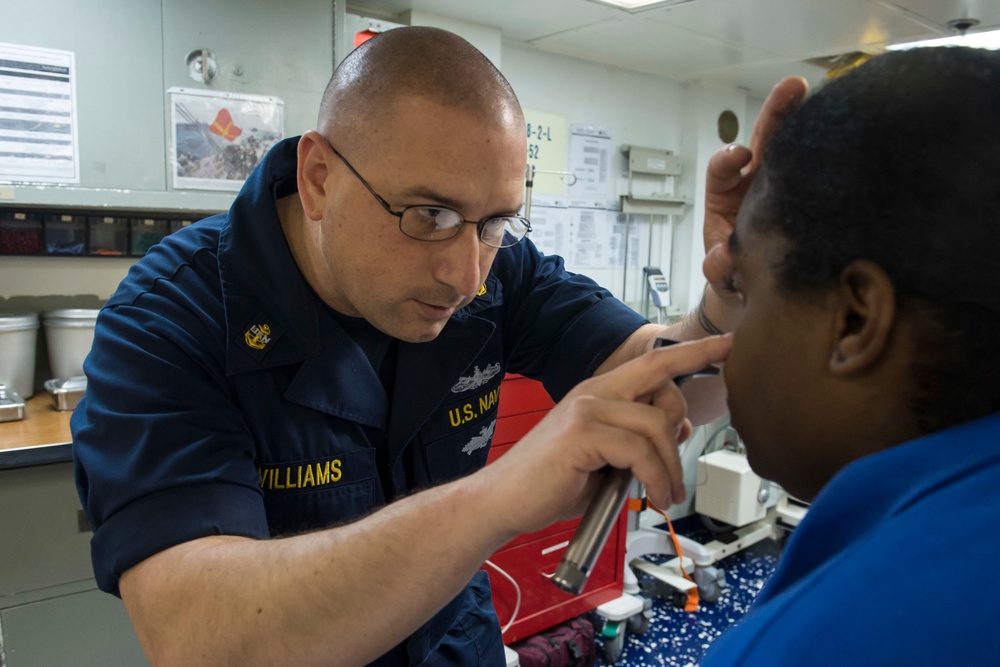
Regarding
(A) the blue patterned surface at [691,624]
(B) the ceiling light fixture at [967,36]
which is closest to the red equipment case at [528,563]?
(A) the blue patterned surface at [691,624]

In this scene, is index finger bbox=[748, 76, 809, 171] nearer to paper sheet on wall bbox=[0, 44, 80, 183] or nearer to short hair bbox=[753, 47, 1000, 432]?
short hair bbox=[753, 47, 1000, 432]

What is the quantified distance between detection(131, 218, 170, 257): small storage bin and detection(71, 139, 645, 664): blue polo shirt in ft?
4.74

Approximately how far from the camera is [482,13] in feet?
8.00

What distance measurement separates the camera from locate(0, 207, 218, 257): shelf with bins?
6.98ft

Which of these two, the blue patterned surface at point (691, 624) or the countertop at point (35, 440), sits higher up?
the countertop at point (35, 440)

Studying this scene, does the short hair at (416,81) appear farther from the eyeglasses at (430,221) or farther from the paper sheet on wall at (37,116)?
the paper sheet on wall at (37,116)

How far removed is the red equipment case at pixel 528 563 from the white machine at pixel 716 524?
0.39 meters

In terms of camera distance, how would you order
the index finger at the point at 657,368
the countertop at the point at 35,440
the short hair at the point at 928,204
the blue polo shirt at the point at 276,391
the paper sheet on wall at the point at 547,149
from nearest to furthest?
the short hair at the point at 928,204 < the index finger at the point at 657,368 < the blue polo shirt at the point at 276,391 < the countertop at the point at 35,440 < the paper sheet on wall at the point at 547,149

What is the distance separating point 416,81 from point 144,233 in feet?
5.89

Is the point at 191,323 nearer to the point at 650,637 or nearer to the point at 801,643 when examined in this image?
the point at 801,643

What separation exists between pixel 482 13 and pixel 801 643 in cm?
243

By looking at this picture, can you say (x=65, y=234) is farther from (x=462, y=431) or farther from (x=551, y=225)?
(x=551, y=225)

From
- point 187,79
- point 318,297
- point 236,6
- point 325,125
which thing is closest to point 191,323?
point 318,297

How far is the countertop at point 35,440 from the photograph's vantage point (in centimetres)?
160
